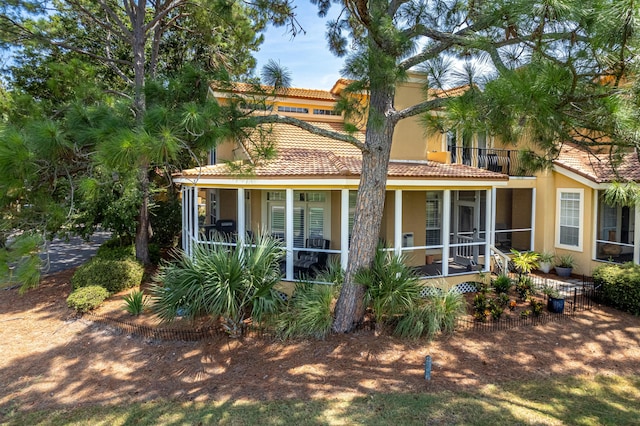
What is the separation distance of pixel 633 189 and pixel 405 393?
17.2 ft

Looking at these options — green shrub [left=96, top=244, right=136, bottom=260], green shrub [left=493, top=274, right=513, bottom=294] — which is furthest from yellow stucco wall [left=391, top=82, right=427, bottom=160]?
green shrub [left=96, top=244, right=136, bottom=260]

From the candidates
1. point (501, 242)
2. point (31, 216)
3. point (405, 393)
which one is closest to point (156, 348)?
point (31, 216)

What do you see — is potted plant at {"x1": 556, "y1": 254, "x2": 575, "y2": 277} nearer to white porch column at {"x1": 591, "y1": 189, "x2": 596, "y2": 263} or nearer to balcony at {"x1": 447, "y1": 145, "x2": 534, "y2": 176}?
white porch column at {"x1": 591, "y1": 189, "x2": 596, "y2": 263}

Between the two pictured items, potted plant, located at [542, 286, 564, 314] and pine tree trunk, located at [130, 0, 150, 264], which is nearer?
potted plant, located at [542, 286, 564, 314]

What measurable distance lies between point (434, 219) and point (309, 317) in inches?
312

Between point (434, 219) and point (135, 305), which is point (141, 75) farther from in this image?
point (434, 219)

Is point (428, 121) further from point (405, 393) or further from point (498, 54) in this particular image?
point (405, 393)

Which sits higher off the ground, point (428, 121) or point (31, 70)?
point (31, 70)

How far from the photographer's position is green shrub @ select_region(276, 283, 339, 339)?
873 cm

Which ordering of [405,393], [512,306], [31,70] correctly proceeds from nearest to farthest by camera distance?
[405,393], [512,306], [31,70]

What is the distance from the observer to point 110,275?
1274cm

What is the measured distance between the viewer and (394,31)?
6906 millimetres

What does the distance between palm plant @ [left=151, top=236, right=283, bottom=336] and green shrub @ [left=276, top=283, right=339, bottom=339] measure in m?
0.38

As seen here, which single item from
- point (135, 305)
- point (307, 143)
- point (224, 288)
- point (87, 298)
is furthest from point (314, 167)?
point (87, 298)
